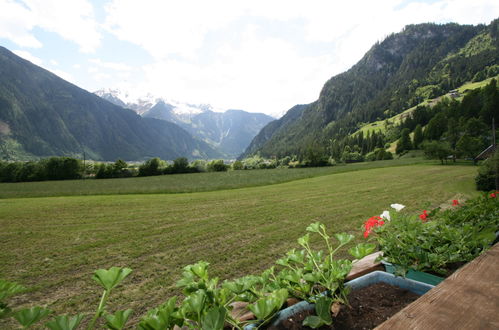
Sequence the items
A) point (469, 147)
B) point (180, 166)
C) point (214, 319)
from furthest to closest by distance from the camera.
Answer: point (180, 166), point (469, 147), point (214, 319)

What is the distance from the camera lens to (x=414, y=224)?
2.24 metres

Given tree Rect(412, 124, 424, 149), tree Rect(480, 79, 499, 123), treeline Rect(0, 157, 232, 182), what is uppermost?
tree Rect(480, 79, 499, 123)

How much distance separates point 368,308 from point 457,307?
0.59 meters

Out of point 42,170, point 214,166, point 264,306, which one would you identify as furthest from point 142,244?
point 214,166

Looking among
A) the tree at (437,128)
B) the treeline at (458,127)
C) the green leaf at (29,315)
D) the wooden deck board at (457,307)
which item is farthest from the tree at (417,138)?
the green leaf at (29,315)

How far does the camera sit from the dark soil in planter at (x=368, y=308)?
1.35 m

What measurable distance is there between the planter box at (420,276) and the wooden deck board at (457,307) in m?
0.57

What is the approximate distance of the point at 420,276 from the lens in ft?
6.25

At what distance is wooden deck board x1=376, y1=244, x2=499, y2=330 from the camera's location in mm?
951

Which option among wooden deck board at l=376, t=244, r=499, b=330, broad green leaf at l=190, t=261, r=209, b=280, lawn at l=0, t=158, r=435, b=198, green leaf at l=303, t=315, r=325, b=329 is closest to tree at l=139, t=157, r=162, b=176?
lawn at l=0, t=158, r=435, b=198

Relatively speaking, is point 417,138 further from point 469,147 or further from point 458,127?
point 469,147

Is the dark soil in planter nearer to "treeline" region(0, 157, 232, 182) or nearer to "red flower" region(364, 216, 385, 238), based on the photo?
"red flower" region(364, 216, 385, 238)

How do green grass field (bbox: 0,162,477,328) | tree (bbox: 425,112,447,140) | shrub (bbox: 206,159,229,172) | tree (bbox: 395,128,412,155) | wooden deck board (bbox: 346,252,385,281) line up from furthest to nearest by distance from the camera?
tree (bbox: 395,128,412,155) < tree (bbox: 425,112,447,140) < shrub (bbox: 206,159,229,172) < green grass field (bbox: 0,162,477,328) < wooden deck board (bbox: 346,252,385,281)

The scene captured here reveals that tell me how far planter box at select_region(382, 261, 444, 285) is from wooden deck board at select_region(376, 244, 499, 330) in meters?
0.57
